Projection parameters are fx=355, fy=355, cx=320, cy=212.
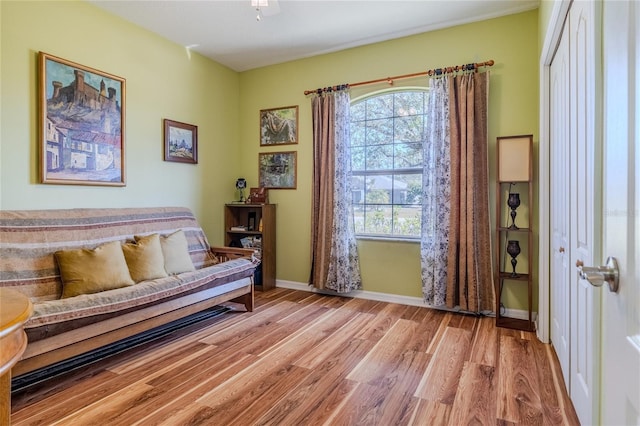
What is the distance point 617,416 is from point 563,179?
175 centimetres

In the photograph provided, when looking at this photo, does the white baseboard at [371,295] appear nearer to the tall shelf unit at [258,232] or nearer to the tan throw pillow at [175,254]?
the tall shelf unit at [258,232]

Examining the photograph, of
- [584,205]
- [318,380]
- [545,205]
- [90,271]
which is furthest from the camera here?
[545,205]

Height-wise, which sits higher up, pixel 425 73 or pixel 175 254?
pixel 425 73

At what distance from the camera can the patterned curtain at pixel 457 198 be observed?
10.6 ft

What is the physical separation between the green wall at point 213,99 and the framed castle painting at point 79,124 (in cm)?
7

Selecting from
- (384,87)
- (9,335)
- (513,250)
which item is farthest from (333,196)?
(9,335)

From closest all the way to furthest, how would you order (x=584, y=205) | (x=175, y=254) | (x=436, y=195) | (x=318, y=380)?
(x=584, y=205), (x=318, y=380), (x=175, y=254), (x=436, y=195)

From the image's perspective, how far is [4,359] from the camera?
2.66ft

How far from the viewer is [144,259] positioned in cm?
288

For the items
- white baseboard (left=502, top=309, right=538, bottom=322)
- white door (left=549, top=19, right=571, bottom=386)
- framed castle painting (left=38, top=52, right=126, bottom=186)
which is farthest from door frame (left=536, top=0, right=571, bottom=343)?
framed castle painting (left=38, top=52, right=126, bottom=186)

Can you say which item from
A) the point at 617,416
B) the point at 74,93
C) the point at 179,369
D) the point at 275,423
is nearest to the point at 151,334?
the point at 179,369

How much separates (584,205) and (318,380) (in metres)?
1.68

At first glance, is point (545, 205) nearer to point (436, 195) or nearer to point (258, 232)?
point (436, 195)

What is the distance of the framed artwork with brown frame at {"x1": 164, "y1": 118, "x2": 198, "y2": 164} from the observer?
12.2 feet
